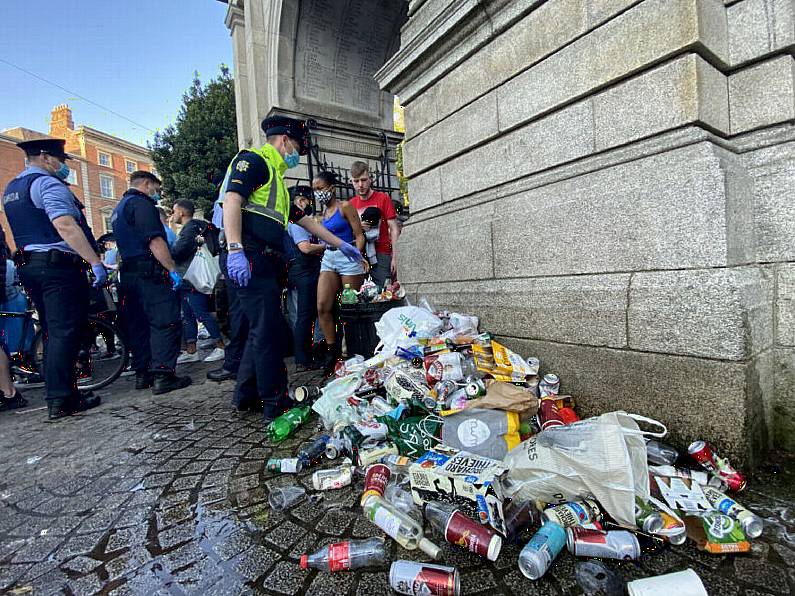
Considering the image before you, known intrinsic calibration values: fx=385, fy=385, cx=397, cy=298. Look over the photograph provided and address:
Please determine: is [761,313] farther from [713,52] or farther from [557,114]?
[557,114]

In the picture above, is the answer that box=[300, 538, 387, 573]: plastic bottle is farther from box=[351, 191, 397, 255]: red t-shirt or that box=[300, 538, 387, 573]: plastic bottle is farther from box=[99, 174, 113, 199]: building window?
box=[99, 174, 113, 199]: building window

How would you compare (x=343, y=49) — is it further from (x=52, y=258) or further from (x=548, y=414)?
(x=548, y=414)

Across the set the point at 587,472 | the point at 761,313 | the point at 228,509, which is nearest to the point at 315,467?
the point at 228,509

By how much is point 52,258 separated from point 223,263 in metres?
1.50

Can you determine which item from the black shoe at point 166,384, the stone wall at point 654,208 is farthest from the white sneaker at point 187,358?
the stone wall at point 654,208

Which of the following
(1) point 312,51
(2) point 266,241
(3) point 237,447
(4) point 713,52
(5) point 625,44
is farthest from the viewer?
(1) point 312,51

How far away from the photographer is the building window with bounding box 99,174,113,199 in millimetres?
36031

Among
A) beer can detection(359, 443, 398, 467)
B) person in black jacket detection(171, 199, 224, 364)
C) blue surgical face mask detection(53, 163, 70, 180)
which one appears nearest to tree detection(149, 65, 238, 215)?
person in black jacket detection(171, 199, 224, 364)

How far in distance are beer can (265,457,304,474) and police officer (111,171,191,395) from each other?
9.08 ft

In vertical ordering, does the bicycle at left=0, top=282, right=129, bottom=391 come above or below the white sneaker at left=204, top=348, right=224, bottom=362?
above

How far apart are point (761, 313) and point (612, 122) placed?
1.37 meters

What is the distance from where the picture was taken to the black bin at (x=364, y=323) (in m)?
3.89

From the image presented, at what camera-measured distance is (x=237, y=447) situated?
2.65 m

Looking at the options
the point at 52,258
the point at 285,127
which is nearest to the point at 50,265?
the point at 52,258
